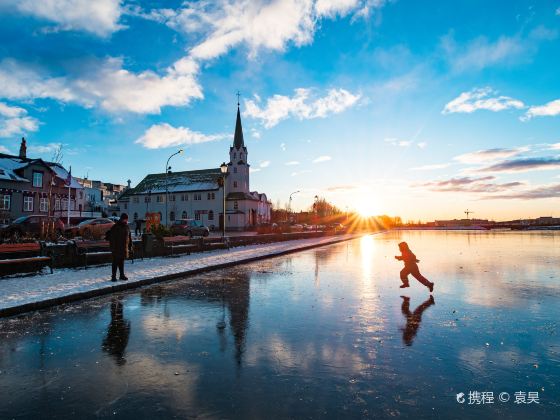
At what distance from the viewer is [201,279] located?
462 inches

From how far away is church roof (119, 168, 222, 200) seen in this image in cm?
6303

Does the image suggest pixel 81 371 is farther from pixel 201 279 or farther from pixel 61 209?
pixel 61 209

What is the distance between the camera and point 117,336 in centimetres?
581

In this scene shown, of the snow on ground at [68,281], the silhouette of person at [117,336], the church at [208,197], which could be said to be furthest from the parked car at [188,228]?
the silhouette of person at [117,336]

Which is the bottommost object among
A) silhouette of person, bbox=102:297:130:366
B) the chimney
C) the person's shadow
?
the person's shadow

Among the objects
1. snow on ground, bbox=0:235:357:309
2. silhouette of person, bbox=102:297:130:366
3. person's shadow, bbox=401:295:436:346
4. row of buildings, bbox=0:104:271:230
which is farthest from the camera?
row of buildings, bbox=0:104:271:230

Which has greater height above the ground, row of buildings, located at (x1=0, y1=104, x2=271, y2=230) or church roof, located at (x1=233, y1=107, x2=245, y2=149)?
church roof, located at (x1=233, y1=107, x2=245, y2=149)

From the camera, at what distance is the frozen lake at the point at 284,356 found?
3551 millimetres

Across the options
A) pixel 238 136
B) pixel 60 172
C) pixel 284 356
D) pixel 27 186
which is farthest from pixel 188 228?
pixel 284 356

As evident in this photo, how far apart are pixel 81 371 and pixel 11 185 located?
148 ft

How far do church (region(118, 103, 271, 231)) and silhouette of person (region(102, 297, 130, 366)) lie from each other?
172 ft

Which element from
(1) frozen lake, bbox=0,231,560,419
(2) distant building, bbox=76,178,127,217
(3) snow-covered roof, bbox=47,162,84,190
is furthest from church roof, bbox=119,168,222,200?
(1) frozen lake, bbox=0,231,560,419

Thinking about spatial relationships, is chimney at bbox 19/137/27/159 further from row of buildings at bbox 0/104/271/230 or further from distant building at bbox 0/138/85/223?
distant building at bbox 0/138/85/223

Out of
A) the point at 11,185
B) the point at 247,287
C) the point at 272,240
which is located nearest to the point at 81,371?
the point at 247,287
